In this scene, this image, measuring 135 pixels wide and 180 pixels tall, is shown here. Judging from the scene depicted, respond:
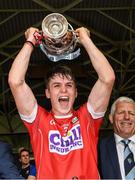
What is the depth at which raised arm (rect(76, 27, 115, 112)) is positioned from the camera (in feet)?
7.95

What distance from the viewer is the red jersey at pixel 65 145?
2283 millimetres

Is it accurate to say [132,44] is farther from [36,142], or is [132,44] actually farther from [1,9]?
[36,142]

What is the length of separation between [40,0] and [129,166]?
7.00 meters

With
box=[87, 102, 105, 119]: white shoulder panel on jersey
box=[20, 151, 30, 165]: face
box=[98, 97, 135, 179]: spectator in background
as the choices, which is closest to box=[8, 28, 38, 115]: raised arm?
box=[87, 102, 105, 119]: white shoulder panel on jersey

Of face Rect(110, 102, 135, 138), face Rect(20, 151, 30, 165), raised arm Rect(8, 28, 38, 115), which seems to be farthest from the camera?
face Rect(20, 151, 30, 165)

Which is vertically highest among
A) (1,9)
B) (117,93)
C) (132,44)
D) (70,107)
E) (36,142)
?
(1,9)

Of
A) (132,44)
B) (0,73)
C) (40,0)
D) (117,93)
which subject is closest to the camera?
(40,0)

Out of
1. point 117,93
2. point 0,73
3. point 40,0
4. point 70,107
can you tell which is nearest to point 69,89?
point 70,107

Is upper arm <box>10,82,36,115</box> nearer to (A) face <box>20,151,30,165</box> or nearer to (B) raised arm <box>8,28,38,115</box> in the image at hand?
(B) raised arm <box>8,28,38,115</box>

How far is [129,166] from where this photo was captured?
257 centimetres

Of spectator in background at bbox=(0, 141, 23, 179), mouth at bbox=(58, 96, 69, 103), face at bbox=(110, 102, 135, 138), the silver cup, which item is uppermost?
the silver cup

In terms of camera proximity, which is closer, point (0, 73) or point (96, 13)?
point (96, 13)

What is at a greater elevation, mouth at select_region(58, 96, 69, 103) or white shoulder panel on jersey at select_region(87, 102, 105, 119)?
mouth at select_region(58, 96, 69, 103)

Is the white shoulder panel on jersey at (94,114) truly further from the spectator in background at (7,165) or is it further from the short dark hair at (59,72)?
the spectator in background at (7,165)
